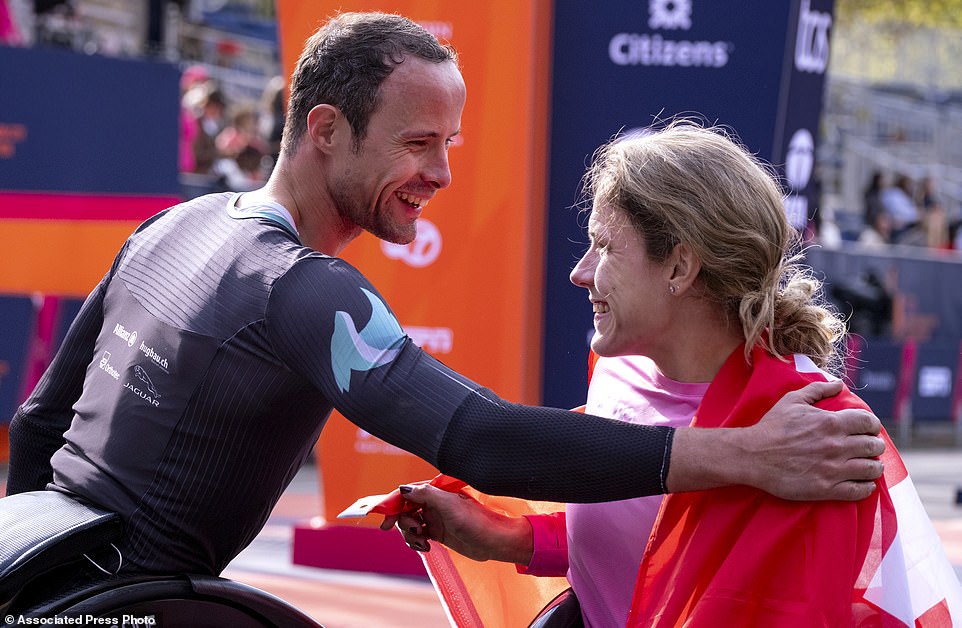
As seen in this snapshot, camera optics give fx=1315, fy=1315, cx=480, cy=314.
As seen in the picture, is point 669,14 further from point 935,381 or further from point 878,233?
point 878,233

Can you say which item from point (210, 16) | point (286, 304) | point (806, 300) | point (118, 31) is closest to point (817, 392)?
point (806, 300)

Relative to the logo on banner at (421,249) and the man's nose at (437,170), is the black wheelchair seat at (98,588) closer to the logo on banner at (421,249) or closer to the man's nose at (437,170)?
the man's nose at (437,170)

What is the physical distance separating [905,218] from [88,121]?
10.9 meters

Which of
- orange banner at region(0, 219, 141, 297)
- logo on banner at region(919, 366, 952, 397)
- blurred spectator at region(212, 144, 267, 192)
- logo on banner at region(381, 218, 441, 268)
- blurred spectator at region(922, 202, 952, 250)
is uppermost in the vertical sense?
logo on banner at region(381, 218, 441, 268)

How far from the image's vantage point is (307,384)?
6.78 ft

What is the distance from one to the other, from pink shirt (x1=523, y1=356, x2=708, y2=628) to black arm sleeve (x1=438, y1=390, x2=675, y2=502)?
1.25ft

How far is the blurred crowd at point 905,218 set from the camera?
14.8 m

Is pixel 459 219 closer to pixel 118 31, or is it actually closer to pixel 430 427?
pixel 430 427

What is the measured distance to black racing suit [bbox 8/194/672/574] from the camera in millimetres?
1915

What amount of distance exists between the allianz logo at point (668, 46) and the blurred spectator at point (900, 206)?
10617 mm

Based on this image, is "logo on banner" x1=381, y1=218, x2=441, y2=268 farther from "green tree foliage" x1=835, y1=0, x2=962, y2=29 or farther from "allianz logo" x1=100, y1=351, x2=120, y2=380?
"green tree foliage" x1=835, y1=0, x2=962, y2=29

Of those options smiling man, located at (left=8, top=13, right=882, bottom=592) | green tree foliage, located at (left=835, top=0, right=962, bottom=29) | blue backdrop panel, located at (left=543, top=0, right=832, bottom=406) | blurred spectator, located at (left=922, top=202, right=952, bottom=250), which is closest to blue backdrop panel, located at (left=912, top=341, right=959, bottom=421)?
blurred spectator, located at (left=922, top=202, right=952, bottom=250)

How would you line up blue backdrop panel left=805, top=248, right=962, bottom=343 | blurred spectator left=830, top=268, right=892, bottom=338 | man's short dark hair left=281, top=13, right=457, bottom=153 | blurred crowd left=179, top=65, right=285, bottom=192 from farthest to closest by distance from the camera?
blue backdrop panel left=805, top=248, right=962, bottom=343 → blurred spectator left=830, top=268, right=892, bottom=338 → blurred crowd left=179, top=65, right=285, bottom=192 → man's short dark hair left=281, top=13, right=457, bottom=153

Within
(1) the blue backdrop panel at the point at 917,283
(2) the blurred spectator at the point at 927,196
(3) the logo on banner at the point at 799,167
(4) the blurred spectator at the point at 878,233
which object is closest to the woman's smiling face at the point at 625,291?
(3) the logo on banner at the point at 799,167
